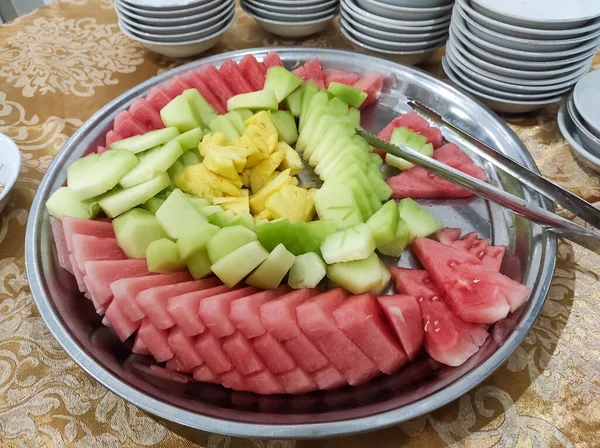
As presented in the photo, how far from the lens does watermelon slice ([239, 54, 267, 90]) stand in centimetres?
174

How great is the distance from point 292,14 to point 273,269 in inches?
55.4

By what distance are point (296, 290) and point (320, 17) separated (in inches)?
57.4

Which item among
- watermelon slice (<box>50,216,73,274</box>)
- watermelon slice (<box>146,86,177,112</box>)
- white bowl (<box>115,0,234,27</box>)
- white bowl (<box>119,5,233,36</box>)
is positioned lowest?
watermelon slice (<box>50,216,73,274</box>)

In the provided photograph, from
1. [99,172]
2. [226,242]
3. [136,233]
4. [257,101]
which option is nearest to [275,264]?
[226,242]

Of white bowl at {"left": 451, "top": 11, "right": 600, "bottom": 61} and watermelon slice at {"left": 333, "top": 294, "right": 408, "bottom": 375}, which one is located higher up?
white bowl at {"left": 451, "top": 11, "right": 600, "bottom": 61}

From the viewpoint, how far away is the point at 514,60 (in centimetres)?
165

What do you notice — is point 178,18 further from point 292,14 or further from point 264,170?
point 264,170

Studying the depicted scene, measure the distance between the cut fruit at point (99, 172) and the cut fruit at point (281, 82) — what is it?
0.57m

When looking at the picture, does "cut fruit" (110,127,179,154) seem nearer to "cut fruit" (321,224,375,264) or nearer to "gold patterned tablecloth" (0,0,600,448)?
"gold patterned tablecloth" (0,0,600,448)

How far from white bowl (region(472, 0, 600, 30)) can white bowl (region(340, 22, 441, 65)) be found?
1.05ft

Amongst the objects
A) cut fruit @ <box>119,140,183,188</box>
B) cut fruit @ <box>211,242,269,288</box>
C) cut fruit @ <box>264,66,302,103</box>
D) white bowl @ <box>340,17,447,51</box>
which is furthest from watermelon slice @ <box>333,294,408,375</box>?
white bowl @ <box>340,17,447,51</box>

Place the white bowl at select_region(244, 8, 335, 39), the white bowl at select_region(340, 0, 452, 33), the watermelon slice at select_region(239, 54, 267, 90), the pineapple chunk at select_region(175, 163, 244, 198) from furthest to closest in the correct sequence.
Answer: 1. the white bowl at select_region(244, 8, 335, 39)
2. the white bowl at select_region(340, 0, 452, 33)
3. the watermelon slice at select_region(239, 54, 267, 90)
4. the pineapple chunk at select_region(175, 163, 244, 198)

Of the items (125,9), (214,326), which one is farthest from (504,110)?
(125,9)

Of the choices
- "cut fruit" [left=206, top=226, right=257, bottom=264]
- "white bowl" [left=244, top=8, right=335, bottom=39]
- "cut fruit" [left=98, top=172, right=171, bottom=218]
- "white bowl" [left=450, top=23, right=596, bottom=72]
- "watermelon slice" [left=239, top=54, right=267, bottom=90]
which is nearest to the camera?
"cut fruit" [left=206, top=226, right=257, bottom=264]
